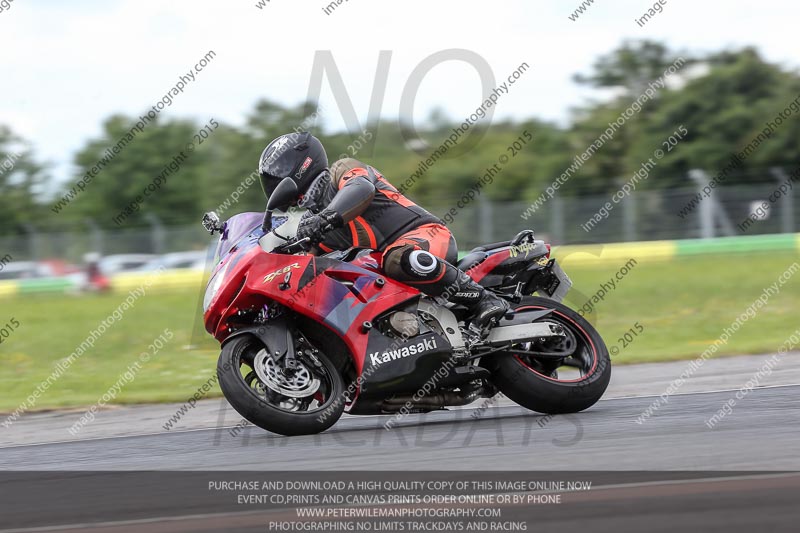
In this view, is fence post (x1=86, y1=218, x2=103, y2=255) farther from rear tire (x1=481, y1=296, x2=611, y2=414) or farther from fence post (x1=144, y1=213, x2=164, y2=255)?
rear tire (x1=481, y1=296, x2=611, y2=414)

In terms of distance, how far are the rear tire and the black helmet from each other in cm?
154

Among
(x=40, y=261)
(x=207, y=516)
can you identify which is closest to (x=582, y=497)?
(x=207, y=516)

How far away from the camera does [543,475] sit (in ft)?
15.1

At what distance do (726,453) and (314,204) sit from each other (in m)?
3.02

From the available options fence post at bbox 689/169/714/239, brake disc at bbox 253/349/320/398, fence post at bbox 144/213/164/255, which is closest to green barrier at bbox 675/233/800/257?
fence post at bbox 689/169/714/239

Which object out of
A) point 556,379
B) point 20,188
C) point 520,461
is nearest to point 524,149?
point 20,188

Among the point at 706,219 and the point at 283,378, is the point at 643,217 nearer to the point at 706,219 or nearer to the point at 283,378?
the point at 706,219

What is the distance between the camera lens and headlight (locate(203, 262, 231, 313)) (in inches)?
254

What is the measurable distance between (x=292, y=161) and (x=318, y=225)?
0.55 meters

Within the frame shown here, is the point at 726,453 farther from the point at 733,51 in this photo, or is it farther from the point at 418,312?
the point at 733,51

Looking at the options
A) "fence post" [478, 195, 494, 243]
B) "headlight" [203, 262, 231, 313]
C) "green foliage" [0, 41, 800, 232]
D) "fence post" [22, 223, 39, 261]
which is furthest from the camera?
"green foliage" [0, 41, 800, 232]

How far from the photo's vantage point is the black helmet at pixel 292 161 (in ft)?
21.9

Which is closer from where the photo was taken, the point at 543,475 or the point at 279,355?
the point at 543,475

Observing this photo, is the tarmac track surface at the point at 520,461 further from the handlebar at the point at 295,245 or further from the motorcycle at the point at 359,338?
the handlebar at the point at 295,245
